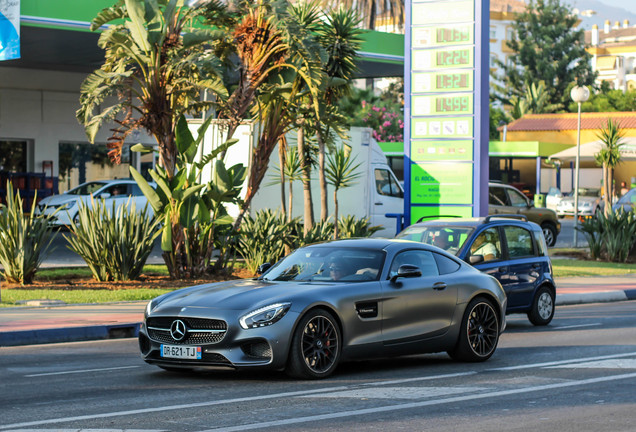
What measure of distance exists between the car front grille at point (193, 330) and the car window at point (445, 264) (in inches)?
116

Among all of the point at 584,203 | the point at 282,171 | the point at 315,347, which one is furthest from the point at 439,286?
the point at 584,203

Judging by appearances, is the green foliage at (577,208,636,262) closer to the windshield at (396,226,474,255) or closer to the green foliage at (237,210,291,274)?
the green foliage at (237,210,291,274)

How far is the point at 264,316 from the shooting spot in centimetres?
978

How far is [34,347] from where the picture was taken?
13.2m

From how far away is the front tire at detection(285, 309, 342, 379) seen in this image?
32.3 feet

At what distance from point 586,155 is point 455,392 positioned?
4411cm

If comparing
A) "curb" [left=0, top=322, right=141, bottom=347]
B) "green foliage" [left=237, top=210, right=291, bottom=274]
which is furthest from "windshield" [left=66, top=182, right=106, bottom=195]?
"curb" [left=0, top=322, right=141, bottom=347]

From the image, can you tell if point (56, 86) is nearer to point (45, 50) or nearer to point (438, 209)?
point (45, 50)

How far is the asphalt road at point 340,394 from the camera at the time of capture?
316 inches

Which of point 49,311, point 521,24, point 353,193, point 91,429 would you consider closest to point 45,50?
point 353,193

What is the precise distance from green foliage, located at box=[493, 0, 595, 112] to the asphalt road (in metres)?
86.9

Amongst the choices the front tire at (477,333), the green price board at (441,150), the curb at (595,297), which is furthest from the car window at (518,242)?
the green price board at (441,150)

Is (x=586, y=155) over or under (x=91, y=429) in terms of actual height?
over

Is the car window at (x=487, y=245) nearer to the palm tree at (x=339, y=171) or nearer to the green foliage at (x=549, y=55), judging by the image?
the palm tree at (x=339, y=171)
